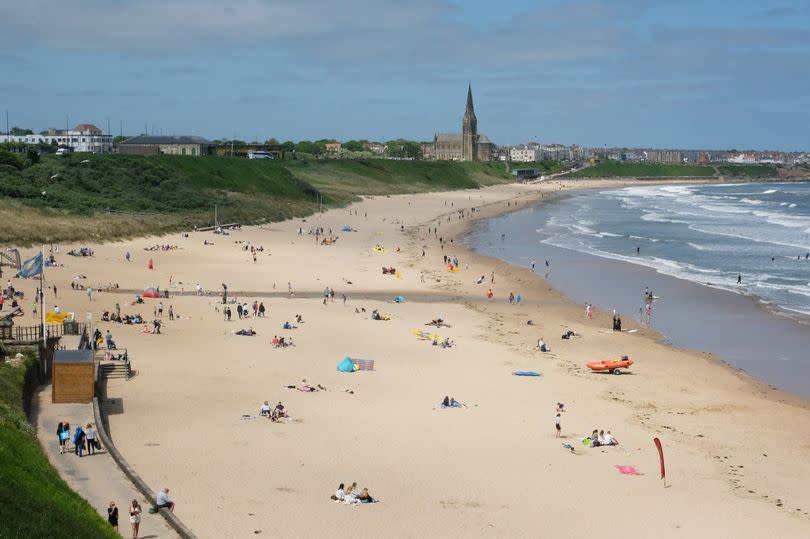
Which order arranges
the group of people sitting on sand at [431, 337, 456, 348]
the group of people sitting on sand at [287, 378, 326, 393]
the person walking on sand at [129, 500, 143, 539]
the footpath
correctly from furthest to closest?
the group of people sitting on sand at [431, 337, 456, 348]
the group of people sitting on sand at [287, 378, 326, 393]
the footpath
the person walking on sand at [129, 500, 143, 539]

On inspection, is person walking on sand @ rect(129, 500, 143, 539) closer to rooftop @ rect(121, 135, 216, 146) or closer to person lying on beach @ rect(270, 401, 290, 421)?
person lying on beach @ rect(270, 401, 290, 421)

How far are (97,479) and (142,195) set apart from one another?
57754 mm

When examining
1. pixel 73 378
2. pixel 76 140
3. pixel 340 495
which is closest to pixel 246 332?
pixel 73 378

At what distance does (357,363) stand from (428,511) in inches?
450

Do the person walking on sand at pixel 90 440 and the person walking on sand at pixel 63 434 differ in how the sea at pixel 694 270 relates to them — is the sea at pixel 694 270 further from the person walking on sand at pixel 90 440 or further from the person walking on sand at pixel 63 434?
the person walking on sand at pixel 63 434

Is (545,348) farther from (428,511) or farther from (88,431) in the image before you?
(88,431)

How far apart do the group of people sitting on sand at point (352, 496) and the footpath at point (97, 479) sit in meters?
3.37

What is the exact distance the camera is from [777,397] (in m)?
26.9

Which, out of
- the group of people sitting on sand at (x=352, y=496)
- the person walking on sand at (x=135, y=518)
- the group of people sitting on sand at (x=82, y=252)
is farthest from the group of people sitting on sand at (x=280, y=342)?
the group of people sitting on sand at (x=82, y=252)

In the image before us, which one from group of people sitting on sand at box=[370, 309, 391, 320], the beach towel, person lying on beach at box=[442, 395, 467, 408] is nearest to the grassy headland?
group of people sitting on sand at box=[370, 309, 391, 320]

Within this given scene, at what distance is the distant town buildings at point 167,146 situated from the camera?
126 metres

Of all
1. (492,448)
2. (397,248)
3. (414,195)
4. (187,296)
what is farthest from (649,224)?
(492,448)

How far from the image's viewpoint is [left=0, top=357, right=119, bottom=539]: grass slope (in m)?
12.0

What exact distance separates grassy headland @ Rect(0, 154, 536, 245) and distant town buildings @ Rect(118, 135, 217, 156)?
1421 cm
